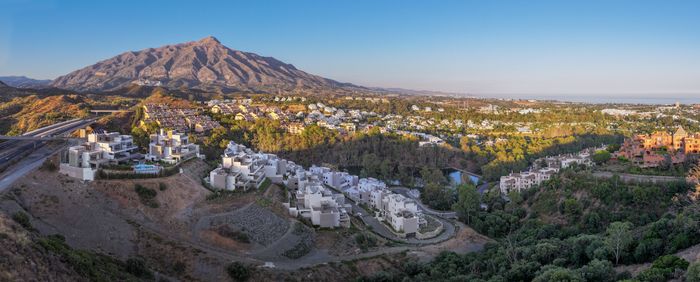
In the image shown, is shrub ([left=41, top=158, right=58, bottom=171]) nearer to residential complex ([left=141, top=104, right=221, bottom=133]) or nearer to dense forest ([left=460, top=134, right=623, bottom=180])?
residential complex ([left=141, top=104, right=221, bottom=133])

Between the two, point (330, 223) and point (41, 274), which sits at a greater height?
point (41, 274)

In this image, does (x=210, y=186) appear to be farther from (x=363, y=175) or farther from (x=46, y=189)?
(x=363, y=175)

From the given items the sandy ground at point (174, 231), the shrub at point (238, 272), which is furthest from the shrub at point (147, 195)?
the shrub at point (238, 272)

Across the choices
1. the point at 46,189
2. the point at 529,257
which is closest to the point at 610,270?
the point at 529,257

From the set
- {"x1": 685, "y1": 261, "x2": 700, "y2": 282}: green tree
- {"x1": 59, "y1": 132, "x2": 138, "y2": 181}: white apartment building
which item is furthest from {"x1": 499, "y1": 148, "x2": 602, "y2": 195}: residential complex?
{"x1": 59, "y1": 132, "x2": 138, "y2": 181}: white apartment building

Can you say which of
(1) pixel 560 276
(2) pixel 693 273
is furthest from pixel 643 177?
(2) pixel 693 273

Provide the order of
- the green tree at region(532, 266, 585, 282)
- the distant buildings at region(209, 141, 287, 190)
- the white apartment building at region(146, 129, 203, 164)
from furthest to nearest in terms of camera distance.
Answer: the white apartment building at region(146, 129, 203, 164)
the distant buildings at region(209, 141, 287, 190)
the green tree at region(532, 266, 585, 282)

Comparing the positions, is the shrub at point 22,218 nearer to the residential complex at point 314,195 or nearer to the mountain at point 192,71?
the residential complex at point 314,195
